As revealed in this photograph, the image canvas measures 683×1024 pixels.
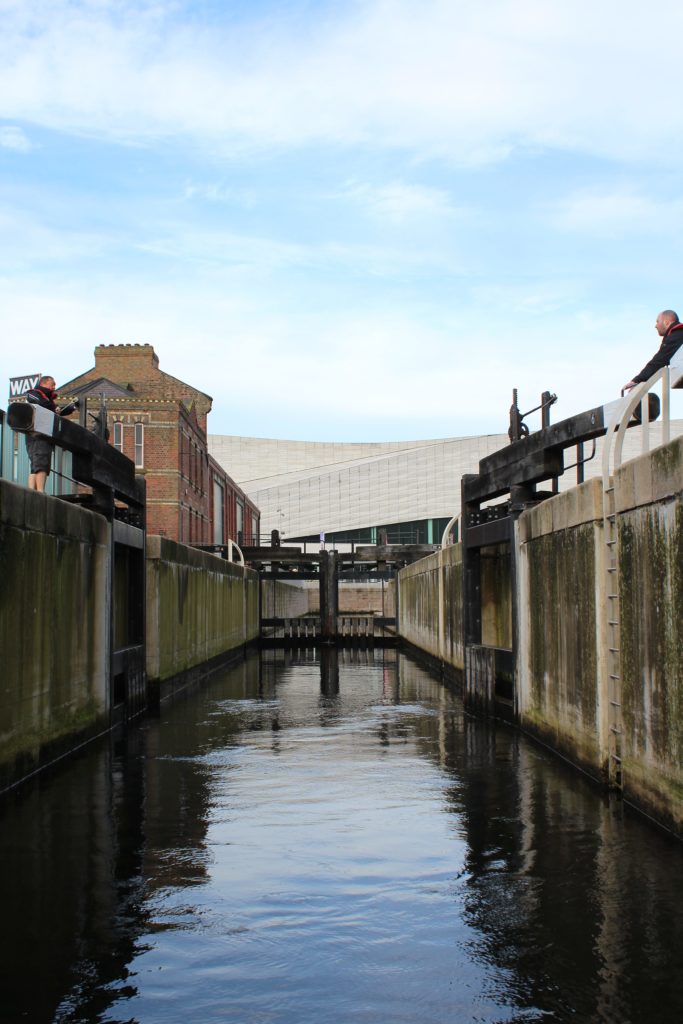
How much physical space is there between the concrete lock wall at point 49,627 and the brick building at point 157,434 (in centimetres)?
2613

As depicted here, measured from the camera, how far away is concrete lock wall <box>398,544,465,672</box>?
869 inches

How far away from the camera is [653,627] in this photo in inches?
323

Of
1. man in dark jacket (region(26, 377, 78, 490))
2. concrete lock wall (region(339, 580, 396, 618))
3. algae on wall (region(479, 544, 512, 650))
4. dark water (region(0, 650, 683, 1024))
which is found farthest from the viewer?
concrete lock wall (region(339, 580, 396, 618))

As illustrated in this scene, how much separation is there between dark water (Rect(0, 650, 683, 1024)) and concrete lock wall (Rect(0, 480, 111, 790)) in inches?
22.5

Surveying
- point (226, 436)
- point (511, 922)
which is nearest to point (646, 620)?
point (511, 922)

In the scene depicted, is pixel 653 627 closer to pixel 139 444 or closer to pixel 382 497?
pixel 139 444

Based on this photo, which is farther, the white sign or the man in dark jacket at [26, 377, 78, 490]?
the white sign

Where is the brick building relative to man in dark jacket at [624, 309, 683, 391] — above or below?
above

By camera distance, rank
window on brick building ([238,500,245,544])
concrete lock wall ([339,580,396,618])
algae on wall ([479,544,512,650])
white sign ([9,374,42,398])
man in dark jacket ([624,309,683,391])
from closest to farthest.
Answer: man in dark jacket ([624,309,683,391]) → white sign ([9,374,42,398]) → algae on wall ([479,544,512,650]) → window on brick building ([238,500,245,544]) → concrete lock wall ([339,580,396,618])

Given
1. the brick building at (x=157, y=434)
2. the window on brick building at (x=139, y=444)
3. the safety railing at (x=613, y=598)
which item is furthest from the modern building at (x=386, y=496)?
the safety railing at (x=613, y=598)

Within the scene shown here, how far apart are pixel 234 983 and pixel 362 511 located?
9034 centimetres

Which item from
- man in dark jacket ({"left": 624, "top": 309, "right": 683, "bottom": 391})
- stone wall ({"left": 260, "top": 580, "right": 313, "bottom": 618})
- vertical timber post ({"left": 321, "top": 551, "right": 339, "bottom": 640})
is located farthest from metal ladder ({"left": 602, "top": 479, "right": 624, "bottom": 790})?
stone wall ({"left": 260, "top": 580, "right": 313, "bottom": 618})

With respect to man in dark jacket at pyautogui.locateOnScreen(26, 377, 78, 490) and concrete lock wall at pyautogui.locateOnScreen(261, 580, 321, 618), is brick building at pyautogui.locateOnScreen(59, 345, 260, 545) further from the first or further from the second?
man in dark jacket at pyautogui.locateOnScreen(26, 377, 78, 490)

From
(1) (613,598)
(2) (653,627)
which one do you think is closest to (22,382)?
(1) (613,598)
